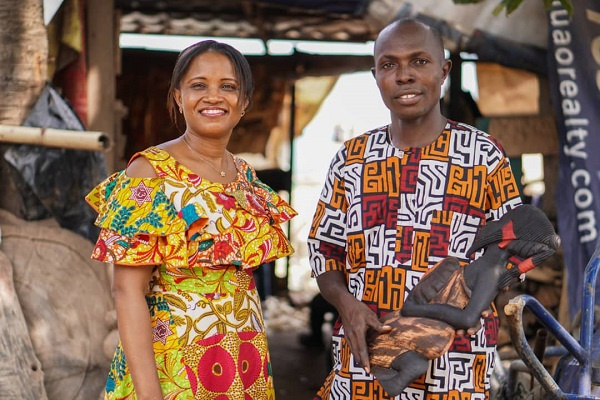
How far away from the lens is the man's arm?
7.58 ft

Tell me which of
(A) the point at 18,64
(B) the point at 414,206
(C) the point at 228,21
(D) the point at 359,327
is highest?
(C) the point at 228,21

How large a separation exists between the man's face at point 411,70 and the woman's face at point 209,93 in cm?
45

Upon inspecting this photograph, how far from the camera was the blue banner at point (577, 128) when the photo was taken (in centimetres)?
470

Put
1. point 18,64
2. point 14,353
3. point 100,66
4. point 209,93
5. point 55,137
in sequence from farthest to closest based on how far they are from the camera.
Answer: point 100,66 → point 18,64 → point 55,137 → point 14,353 → point 209,93

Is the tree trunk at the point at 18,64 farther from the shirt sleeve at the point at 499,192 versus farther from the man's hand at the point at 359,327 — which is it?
the shirt sleeve at the point at 499,192

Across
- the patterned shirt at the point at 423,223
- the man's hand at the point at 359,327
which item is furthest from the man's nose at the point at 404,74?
the man's hand at the point at 359,327

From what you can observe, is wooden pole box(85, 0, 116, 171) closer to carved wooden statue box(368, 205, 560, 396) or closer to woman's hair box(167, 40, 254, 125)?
woman's hair box(167, 40, 254, 125)

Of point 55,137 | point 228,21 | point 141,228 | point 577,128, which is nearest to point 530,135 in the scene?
point 577,128

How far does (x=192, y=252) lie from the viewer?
224cm

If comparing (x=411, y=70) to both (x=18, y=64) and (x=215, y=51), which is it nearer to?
(x=215, y=51)

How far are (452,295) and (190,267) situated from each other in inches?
27.9

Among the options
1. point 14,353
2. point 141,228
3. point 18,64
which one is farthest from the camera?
point 18,64

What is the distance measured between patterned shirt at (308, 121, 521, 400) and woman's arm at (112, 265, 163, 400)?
64 cm

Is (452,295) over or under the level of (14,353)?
over
